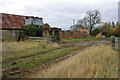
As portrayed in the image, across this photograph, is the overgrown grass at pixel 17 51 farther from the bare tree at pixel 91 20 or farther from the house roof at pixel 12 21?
the bare tree at pixel 91 20

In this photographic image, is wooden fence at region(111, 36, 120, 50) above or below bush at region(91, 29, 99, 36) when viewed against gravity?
below

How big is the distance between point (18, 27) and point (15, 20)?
9.23 feet

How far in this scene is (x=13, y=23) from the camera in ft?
88.8

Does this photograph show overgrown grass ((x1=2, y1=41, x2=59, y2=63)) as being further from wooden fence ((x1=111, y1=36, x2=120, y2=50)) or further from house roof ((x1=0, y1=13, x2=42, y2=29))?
house roof ((x1=0, y1=13, x2=42, y2=29))

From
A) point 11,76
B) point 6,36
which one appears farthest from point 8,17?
point 11,76

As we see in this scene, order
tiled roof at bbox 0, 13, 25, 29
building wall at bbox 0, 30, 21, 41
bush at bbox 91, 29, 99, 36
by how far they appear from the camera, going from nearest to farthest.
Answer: building wall at bbox 0, 30, 21, 41 → tiled roof at bbox 0, 13, 25, 29 → bush at bbox 91, 29, 99, 36

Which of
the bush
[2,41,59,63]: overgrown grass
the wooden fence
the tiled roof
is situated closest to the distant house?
→ the tiled roof

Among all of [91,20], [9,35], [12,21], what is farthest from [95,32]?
[9,35]

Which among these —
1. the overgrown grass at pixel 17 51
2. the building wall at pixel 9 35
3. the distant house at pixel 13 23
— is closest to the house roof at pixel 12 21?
the distant house at pixel 13 23

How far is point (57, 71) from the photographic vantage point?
4324 mm

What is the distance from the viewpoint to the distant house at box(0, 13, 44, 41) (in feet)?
69.4

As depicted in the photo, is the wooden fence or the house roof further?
the house roof

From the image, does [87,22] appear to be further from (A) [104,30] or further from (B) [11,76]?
(B) [11,76]

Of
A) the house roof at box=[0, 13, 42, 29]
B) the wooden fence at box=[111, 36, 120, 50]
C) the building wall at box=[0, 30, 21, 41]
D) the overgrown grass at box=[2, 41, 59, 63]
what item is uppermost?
the house roof at box=[0, 13, 42, 29]
